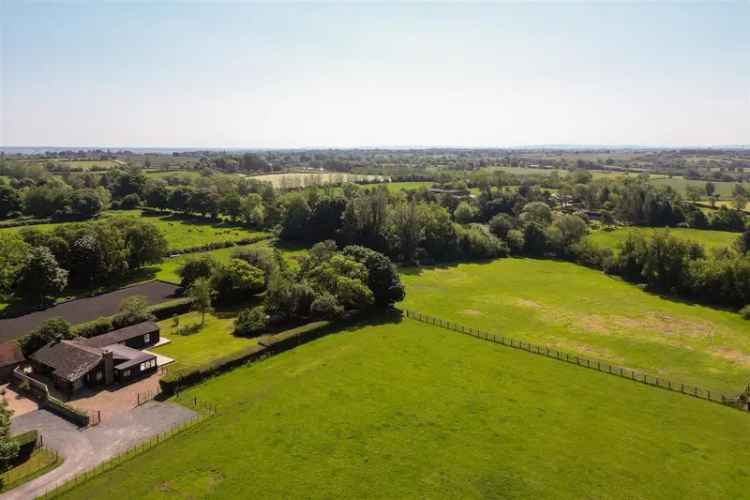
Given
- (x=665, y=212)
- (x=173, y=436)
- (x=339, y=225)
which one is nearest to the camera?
(x=173, y=436)

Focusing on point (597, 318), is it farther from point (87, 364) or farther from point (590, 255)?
point (87, 364)

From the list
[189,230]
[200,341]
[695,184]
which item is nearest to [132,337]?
[200,341]

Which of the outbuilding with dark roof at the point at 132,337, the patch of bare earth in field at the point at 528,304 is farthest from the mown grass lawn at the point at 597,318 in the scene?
the outbuilding with dark roof at the point at 132,337

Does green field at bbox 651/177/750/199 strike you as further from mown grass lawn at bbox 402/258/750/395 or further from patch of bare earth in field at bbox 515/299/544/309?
patch of bare earth in field at bbox 515/299/544/309

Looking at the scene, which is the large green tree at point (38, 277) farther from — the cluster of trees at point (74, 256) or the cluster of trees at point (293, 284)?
the cluster of trees at point (293, 284)

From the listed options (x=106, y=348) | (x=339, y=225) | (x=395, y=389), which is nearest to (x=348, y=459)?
(x=395, y=389)

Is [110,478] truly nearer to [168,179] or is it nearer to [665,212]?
[665,212]

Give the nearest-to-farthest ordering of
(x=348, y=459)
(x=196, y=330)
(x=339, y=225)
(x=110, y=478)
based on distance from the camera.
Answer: (x=110, y=478), (x=348, y=459), (x=196, y=330), (x=339, y=225)
